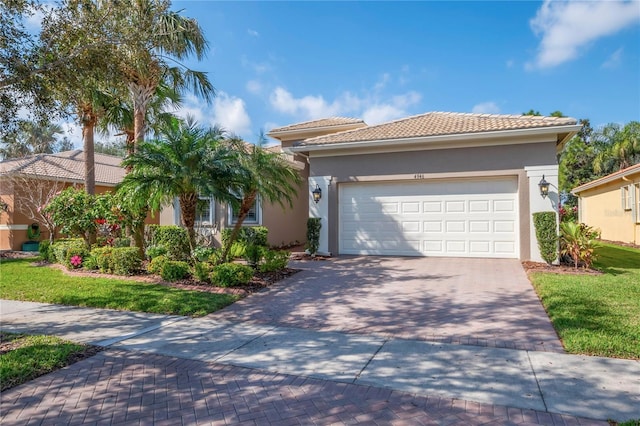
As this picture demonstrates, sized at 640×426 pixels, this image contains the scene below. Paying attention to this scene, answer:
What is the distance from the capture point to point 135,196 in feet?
29.2

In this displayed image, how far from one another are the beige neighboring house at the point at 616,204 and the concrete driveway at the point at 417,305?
10.7 metres

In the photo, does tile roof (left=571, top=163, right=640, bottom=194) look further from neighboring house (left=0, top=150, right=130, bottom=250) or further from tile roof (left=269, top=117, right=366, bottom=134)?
neighboring house (left=0, top=150, right=130, bottom=250)

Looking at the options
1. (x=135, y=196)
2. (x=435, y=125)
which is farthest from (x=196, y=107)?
(x=435, y=125)

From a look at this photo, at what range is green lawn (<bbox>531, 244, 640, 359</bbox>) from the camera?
4.86m

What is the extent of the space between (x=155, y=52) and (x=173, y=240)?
616 cm

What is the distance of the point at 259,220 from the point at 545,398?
12523 mm

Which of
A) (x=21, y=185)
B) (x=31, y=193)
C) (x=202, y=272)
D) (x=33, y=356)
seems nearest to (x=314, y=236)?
(x=202, y=272)

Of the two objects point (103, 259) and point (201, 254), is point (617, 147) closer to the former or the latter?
point (201, 254)

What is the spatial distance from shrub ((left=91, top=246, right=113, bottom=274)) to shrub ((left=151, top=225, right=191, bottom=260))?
217cm

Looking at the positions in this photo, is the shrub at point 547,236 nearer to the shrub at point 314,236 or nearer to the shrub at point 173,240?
the shrub at point 314,236

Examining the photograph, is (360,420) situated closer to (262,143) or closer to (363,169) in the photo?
(262,143)

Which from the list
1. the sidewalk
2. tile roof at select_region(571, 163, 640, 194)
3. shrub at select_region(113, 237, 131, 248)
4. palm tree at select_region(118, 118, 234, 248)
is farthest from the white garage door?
tile roof at select_region(571, 163, 640, 194)

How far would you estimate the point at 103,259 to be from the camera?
1055cm

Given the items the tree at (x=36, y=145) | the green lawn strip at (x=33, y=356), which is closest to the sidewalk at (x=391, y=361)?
the green lawn strip at (x=33, y=356)
